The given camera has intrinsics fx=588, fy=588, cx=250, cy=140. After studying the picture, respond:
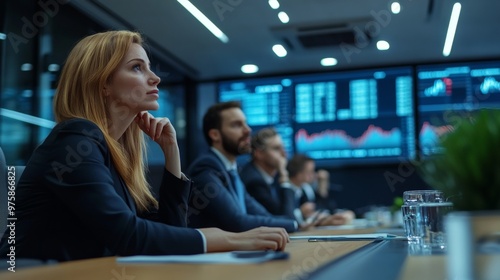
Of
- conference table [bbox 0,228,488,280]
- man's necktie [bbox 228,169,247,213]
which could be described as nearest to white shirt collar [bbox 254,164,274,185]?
man's necktie [bbox 228,169,247,213]

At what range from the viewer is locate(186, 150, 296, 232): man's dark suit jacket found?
250cm

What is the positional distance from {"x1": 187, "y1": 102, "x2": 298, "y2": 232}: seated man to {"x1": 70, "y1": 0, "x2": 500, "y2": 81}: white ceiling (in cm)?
115

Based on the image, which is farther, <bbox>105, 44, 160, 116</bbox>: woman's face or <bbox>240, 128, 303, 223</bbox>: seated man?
<bbox>240, 128, 303, 223</bbox>: seated man

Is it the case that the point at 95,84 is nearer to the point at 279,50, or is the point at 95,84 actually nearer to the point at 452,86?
the point at 279,50

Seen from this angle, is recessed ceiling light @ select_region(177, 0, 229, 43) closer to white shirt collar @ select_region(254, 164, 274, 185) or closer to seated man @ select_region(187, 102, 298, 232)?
seated man @ select_region(187, 102, 298, 232)

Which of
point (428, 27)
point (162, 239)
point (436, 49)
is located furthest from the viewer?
point (436, 49)

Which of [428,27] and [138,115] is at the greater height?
[428,27]

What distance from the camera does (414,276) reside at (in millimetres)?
714

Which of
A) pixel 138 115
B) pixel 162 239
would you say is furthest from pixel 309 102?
pixel 162 239

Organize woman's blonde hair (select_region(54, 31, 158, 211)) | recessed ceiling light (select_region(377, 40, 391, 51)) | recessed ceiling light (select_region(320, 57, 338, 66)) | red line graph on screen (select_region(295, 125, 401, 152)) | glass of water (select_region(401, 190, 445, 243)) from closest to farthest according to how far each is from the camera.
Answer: glass of water (select_region(401, 190, 445, 243))
woman's blonde hair (select_region(54, 31, 158, 211))
recessed ceiling light (select_region(377, 40, 391, 51))
red line graph on screen (select_region(295, 125, 401, 152))
recessed ceiling light (select_region(320, 57, 338, 66))

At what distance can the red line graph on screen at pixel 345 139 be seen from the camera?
17.5 feet

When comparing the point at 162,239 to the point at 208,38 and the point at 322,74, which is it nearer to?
the point at 208,38

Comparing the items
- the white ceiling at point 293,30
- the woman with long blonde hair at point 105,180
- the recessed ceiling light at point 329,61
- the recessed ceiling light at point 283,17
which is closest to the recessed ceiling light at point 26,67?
the white ceiling at point 293,30

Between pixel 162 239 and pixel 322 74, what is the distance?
4.73m
